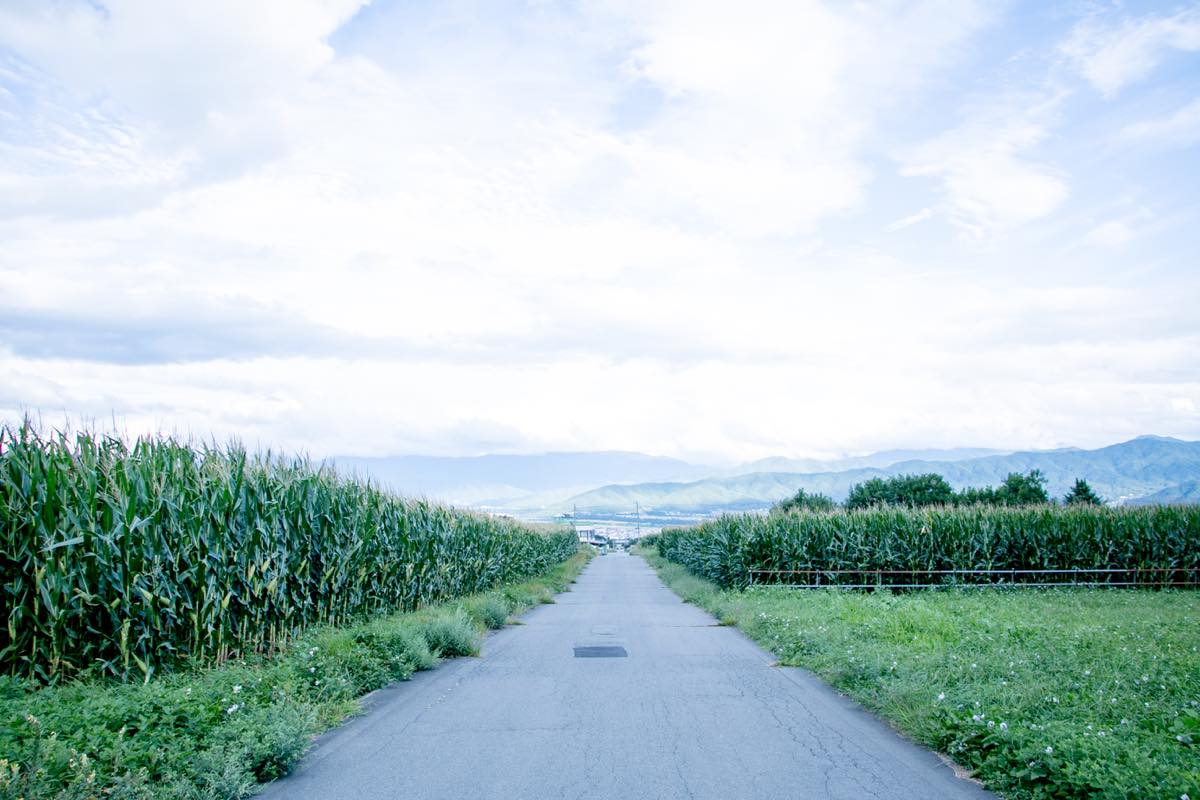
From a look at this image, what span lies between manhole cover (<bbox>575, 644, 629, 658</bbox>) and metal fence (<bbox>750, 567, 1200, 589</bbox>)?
1247 centimetres

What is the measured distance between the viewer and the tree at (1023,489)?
2435 inches

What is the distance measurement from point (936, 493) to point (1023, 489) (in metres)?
8.21

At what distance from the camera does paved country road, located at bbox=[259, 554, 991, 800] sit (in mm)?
6129

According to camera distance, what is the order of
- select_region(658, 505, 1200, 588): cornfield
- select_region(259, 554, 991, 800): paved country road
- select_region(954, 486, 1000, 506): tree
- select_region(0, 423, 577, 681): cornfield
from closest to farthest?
select_region(259, 554, 991, 800): paved country road
select_region(0, 423, 577, 681): cornfield
select_region(658, 505, 1200, 588): cornfield
select_region(954, 486, 1000, 506): tree

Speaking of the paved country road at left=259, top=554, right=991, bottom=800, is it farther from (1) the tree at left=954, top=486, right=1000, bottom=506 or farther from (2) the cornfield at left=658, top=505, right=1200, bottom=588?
(1) the tree at left=954, top=486, right=1000, bottom=506

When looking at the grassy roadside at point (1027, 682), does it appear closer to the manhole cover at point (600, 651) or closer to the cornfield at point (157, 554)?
the manhole cover at point (600, 651)

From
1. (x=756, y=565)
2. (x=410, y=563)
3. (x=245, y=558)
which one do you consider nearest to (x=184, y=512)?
(x=245, y=558)

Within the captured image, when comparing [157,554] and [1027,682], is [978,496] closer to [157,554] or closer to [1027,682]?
[1027,682]

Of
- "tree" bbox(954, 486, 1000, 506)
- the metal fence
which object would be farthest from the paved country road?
"tree" bbox(954, 486, 1000, 506)

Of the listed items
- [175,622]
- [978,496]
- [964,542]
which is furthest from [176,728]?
[978,496]

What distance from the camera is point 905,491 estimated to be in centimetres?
7244

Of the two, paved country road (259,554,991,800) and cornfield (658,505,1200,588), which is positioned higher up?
cornfield (658,505,1200,588)

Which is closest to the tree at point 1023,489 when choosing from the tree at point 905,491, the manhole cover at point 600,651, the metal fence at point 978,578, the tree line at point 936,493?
the tree line at point 936,493

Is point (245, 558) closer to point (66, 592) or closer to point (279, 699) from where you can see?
point (66, 592)
